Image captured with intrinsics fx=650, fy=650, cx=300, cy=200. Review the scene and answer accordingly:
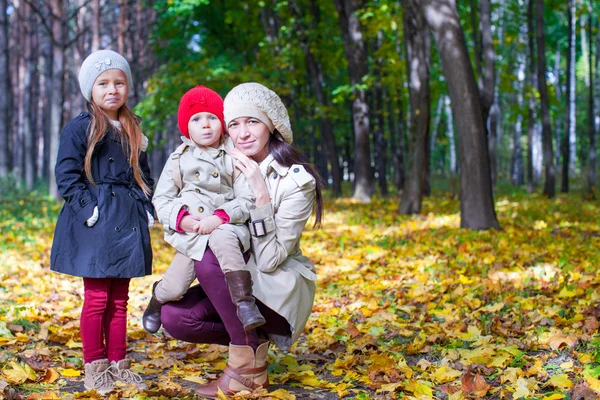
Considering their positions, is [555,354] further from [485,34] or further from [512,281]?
[485,34]

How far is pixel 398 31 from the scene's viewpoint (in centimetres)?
1864

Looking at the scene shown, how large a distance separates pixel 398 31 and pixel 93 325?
53.5ft

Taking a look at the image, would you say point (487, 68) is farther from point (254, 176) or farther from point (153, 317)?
point (153, 317)

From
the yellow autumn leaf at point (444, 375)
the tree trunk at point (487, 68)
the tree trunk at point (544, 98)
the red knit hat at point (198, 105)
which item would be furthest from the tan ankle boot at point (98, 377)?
the tree trunk at point (544, 98)

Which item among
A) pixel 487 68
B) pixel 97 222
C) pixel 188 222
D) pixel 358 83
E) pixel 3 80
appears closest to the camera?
pixel 188 222

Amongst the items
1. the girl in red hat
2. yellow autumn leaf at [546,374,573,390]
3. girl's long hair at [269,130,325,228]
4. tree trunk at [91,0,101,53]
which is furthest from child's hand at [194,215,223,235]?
tree trunk at [91,0,101,53]

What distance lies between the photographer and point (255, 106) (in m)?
3.64

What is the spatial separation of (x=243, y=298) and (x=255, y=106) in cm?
107

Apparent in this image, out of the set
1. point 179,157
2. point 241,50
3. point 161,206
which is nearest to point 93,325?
point 161,206

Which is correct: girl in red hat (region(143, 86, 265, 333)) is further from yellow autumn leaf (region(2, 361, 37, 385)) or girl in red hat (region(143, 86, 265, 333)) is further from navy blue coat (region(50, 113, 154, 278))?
yellow autumn leaf (region(2, 361, 37, 385))

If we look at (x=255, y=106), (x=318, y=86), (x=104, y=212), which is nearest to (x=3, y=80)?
(x=318, y=86)

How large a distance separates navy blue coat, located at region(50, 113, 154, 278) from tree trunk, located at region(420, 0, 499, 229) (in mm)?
6945

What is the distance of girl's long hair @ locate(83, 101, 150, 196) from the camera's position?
3.76m

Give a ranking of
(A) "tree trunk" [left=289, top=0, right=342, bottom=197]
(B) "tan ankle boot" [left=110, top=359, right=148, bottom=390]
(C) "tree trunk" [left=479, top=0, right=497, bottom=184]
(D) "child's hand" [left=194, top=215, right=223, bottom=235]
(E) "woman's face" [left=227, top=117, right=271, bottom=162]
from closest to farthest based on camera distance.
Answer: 1. (D) "child's hand" [left=194, top=215, right=223, bottom=235]
2. (E) "woman's face" [left=227, top=117, right=271, bottom=162]
3. (B) "tan ankle boot" [left=110, top=359, right=148, bottom=390]
4. (C) "tree trunk" [left=479, top=0, right=497, bottom=184]
5. (A) "tree trunk" [left=289, top=0, right=342, bottom=197]
